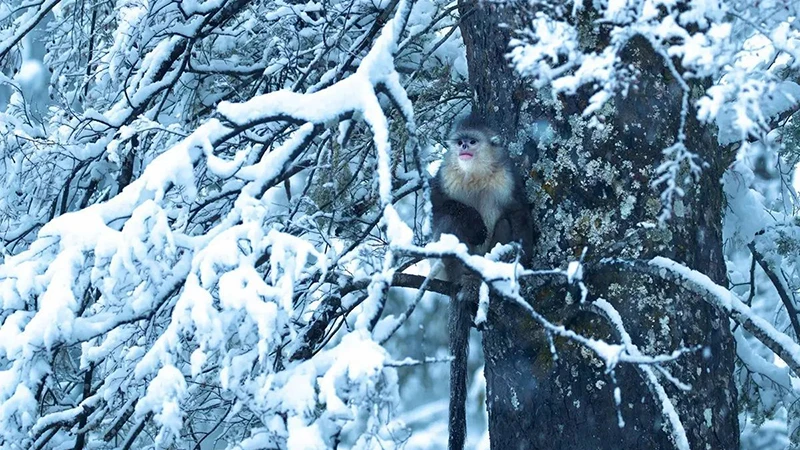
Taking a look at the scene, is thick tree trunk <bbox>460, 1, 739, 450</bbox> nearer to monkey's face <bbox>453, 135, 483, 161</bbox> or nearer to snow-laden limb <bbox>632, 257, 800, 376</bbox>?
snow-laden limb <bbox>632, 257, 800, 376</bbox>

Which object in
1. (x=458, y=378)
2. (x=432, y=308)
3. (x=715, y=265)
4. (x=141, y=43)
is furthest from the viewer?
(x=432, y=308)

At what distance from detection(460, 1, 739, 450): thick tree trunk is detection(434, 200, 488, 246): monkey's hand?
755 mm

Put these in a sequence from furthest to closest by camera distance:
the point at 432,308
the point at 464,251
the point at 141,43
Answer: the point at 432,308 < the point at 141,43 < the point at 464,251

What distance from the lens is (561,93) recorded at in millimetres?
3697

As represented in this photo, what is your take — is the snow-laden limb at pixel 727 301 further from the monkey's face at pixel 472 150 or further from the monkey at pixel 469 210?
the monkey's face at pixel 472 150

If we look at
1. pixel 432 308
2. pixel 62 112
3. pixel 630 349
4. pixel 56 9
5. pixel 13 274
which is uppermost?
pixel 56 9

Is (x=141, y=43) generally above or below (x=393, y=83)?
above

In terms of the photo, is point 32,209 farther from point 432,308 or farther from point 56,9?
point 432,308

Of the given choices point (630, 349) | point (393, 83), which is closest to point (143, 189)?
point (393, 83)

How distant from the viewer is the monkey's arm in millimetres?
4512

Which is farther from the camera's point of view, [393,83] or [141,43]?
[141,43]

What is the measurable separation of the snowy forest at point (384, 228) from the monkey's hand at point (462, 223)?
22cm

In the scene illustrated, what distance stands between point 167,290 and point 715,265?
1974mm

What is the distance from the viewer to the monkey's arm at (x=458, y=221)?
4512mm
